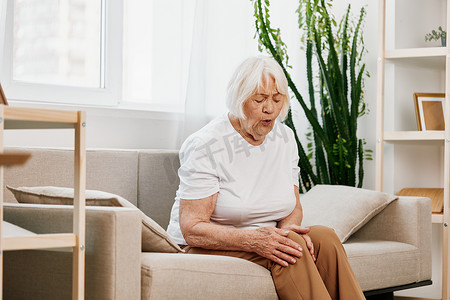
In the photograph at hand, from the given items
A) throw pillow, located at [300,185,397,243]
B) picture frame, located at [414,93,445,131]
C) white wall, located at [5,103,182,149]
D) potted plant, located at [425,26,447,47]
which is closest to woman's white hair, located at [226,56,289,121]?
throw pillow, located at [300,185,397,243]

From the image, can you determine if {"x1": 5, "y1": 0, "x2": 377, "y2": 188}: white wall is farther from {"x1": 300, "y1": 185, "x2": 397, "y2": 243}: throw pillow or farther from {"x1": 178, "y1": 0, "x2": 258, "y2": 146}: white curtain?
{"x1": 300, "y1": 185, "x2": 397, "y2": 243}: throw pillow

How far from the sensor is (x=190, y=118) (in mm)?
3309

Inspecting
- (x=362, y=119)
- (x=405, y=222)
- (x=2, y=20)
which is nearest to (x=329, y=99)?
(x=362, y=119)

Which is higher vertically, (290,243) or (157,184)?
(157,184)

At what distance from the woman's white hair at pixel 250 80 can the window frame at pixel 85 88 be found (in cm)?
86

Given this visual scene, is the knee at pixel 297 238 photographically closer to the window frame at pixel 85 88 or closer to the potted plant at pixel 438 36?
the window frame at pixel 85 88

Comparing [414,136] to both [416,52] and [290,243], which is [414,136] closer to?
[416,52]

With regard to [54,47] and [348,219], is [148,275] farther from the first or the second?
[54,47]

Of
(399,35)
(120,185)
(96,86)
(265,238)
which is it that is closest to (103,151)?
(120,185)

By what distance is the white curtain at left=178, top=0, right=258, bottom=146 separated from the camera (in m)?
3.34

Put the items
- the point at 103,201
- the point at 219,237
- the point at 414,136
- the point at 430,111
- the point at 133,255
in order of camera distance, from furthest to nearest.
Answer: the point at 430,111
the point at 414,136
the point at 219,237
the point at 103,201
the point at 133,255

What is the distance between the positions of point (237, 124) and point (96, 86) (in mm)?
934

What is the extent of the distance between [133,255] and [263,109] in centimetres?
84

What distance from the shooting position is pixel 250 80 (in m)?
2.46
